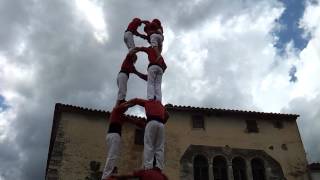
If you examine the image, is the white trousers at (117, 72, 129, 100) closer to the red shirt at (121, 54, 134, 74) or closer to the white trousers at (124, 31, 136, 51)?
the red shirt at (121, 54, 134, 74)

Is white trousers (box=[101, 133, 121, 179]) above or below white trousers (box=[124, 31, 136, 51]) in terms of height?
below

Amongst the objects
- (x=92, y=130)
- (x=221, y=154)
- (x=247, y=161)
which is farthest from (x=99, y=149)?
(x=247, y=161)

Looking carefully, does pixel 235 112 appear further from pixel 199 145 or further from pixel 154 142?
pixel 154 142

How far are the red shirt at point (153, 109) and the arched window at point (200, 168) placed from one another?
16.6 meters

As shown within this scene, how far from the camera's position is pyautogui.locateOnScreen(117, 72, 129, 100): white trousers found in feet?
28.7

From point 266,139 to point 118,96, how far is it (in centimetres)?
1872

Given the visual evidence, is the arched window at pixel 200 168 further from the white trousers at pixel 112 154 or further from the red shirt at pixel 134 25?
the white trousers at pixel 112 154

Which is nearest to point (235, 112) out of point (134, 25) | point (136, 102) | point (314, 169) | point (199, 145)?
point (199, 145)

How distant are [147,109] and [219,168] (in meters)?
17.5

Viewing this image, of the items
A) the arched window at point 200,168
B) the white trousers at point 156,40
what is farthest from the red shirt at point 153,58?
the arched window at point 200,168

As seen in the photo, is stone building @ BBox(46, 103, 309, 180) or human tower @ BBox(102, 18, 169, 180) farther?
stone building @ BBox(46, 103, 309, 180)

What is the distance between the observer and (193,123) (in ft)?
83.6

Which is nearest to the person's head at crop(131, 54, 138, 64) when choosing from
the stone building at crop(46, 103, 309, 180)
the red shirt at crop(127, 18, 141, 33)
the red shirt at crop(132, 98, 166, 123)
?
the red shirt at crop(127, 18, 141, 33)

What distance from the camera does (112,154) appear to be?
7.80 m
